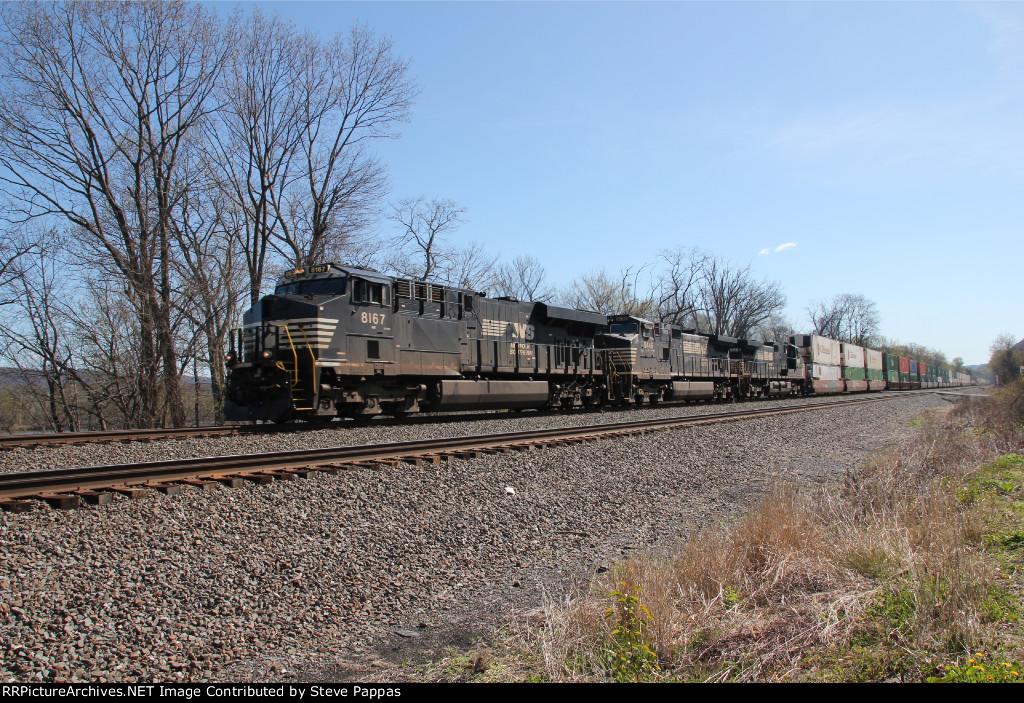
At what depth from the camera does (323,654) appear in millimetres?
3867

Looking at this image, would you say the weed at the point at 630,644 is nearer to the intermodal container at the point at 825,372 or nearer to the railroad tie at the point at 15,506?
the railroad tie at the point at 15,506

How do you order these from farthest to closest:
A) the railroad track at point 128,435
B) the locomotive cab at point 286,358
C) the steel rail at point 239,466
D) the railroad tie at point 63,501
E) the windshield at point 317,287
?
the windshield at point 317,287
the locomotive cab at point 286,358
the railroad track at point 128,435
the steel rail at point 239,466
the railroad tie at point 63,501

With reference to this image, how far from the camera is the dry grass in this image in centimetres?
330

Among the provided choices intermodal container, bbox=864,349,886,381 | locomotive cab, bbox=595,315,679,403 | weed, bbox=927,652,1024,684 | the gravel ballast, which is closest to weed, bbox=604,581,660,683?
the gravel ballast

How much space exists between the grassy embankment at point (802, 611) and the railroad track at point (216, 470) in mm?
3638

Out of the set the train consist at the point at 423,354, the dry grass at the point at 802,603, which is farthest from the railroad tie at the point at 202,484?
the train consist at the point at 423,354

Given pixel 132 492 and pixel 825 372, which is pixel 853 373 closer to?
pixel 825 372

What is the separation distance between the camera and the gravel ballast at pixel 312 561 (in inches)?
145

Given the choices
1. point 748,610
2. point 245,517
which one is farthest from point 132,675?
point 748,610

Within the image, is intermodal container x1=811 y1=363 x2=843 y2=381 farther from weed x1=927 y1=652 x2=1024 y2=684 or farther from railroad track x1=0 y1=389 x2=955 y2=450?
weed x1=927 y1=652 x2=1024 y2=684

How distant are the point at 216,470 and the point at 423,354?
8282mm

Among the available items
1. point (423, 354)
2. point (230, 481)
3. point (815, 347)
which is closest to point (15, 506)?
point (230, 481)

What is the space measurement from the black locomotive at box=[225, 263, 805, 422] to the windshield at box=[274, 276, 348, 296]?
24mm

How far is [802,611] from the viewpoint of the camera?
398 cm
